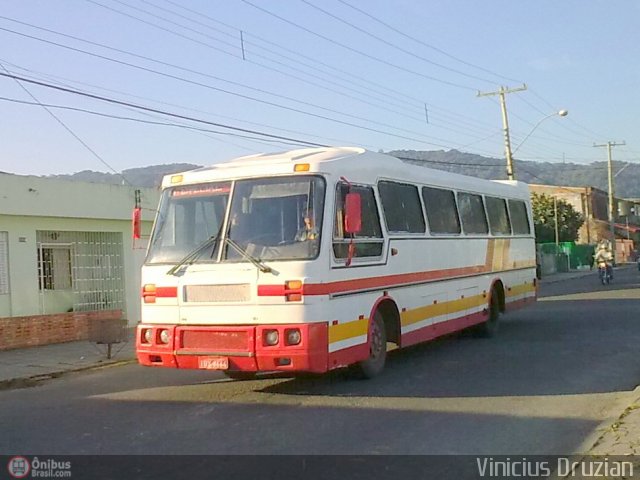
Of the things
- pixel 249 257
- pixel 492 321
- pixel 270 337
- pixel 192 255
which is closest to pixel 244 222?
pixel 249 257

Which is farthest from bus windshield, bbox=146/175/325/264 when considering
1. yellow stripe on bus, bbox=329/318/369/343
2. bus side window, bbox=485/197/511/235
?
bus side window, bbox=485/197/511/235

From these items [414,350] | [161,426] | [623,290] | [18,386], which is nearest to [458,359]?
[414,350]

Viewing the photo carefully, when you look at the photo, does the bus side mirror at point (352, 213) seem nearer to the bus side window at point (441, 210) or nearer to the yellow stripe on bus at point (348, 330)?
the yellow stripe on bus at point (348, 330)

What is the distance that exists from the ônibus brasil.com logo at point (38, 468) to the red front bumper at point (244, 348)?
2564 millimetres

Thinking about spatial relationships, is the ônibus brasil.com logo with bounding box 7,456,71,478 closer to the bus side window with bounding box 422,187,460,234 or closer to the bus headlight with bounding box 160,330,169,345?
the bus headlight with bounding box 160,330,169,345

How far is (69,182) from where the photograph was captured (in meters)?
17.7

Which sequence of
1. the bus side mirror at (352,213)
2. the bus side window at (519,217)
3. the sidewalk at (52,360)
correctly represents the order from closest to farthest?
1. the bus side mirror at (352,213)
2. the sidewalk at (52,360)
3. the bus side window at (519,217)

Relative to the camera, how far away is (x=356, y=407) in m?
8.55

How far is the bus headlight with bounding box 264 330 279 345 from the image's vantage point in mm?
8797

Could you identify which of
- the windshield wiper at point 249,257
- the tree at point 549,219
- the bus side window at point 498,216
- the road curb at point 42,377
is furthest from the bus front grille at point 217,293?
the tree at point 549,219

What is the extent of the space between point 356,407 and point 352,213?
229 centimetres

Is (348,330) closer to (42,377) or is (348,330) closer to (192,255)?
(192,255)

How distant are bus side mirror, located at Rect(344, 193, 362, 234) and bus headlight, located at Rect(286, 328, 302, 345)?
1.41 m

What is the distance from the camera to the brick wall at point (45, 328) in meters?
15.7
